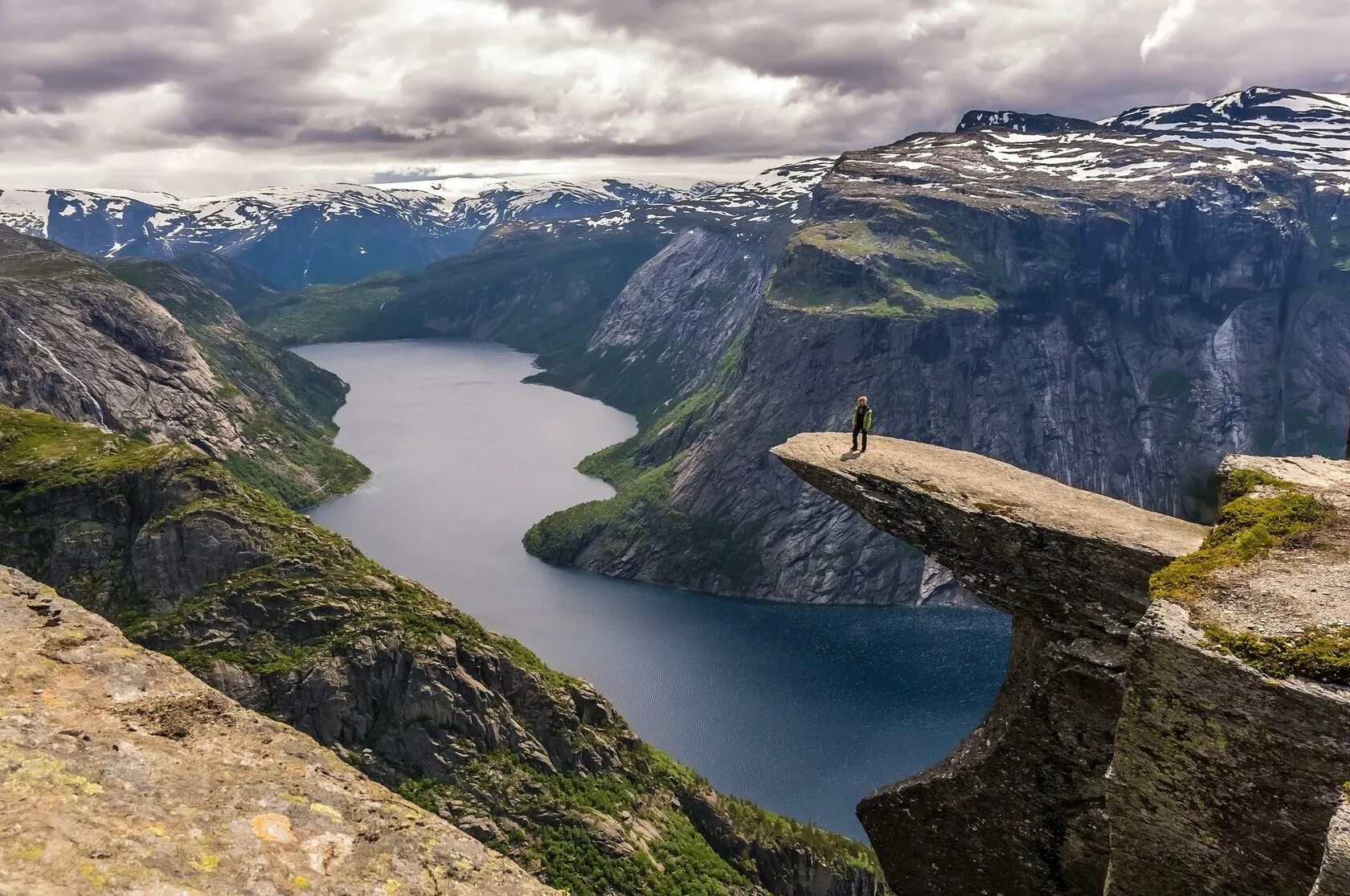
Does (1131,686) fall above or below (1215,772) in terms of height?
above

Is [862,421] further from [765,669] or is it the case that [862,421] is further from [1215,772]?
[765,669]

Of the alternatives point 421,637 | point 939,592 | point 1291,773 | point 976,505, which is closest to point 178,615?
point 421,637

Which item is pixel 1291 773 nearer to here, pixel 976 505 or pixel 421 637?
pixel 976 505

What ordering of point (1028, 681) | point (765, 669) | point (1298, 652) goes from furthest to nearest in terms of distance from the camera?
point (765, 669), point (1028, 681), point (1298, 652)

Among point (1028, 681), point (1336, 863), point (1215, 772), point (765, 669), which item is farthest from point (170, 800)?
point (765, 669)

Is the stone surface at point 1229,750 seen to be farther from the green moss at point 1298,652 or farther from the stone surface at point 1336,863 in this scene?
the stone surface at point 1336,863

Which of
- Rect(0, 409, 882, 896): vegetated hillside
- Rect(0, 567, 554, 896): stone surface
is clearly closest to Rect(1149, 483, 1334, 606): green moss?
Rect(0, 567, 554, 896): stone surface
